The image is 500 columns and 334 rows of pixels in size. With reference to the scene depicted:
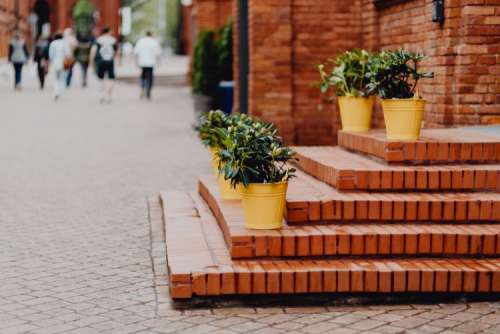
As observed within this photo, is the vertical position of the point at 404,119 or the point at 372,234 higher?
the point at 404,119

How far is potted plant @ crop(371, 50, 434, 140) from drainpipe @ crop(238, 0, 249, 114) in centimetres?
655

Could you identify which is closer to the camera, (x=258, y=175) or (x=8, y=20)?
(x=258, y=175)

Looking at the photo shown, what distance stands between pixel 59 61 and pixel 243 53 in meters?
12.6

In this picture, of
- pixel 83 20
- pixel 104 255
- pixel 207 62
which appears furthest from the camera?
pixel 83 20

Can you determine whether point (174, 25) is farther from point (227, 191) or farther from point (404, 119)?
point (404, 119)

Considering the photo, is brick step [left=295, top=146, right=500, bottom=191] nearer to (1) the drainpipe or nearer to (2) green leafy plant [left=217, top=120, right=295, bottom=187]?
(2) green leafy plant [left=217, top=120, right=295, bottom=187]

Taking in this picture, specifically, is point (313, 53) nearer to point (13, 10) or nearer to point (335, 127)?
point (335, 127)

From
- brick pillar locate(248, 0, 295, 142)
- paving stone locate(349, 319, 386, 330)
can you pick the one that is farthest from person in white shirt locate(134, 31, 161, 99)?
paving stone locate(349, 319, 386, 330)

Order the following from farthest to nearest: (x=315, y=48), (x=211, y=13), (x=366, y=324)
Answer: (x=211, y=13), (x=315, y=48), (x=366, y=324)

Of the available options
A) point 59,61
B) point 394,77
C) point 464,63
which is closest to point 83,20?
point 59,61

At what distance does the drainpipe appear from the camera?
14.0 meters

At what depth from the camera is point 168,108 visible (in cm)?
2297

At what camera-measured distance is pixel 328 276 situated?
19.5 ft

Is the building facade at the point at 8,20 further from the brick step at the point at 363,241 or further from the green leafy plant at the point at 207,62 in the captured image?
the brick step at the point at 363,241
